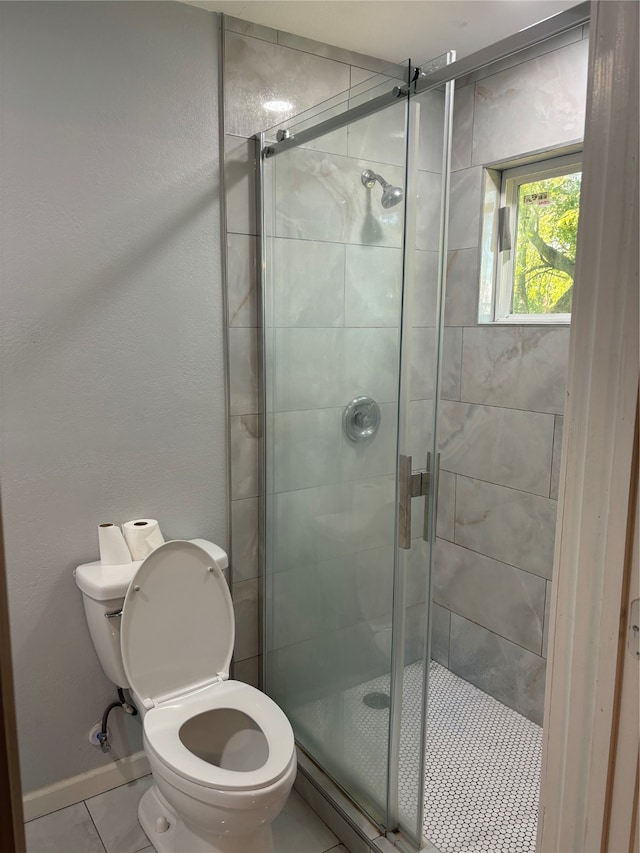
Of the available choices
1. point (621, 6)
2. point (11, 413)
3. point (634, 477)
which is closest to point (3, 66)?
point (11, 413)

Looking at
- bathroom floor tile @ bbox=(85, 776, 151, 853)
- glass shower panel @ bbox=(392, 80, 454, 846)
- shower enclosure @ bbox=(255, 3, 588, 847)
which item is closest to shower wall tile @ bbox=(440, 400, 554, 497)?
shower enclosure @ bbox=(255, 3, 588, 847)

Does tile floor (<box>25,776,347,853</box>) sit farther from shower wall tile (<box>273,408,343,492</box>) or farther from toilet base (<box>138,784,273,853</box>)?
shower wall tile (<box>273,408,343,492</box>)

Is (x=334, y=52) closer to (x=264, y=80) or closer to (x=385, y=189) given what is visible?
(x=264, y=80)

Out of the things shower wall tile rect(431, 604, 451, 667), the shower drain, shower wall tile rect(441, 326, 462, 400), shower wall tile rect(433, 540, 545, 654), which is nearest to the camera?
the shower drain

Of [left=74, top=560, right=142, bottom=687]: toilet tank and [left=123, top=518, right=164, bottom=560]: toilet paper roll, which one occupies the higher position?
[left=123, top=518, right=164, bottom=560]: toilet paper roll

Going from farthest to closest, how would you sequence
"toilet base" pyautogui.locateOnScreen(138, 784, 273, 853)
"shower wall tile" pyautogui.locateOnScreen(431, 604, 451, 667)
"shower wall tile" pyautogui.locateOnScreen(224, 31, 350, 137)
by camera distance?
"shower wall tile" pyautogui.locateOnScreen(431, 604, 451, 667), "shower wall tile" pyautogui.locateOnScreen(224, 31, 350, 137), "toilet base" pyautogui.locateOnScreen(138, 784, 273, 853)

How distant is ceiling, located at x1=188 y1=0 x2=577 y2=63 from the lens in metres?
1.85

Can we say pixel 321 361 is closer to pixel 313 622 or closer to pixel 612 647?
pixel 313 622

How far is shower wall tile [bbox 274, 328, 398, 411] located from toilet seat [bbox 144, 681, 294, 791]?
877mm

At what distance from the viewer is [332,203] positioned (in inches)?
70.0

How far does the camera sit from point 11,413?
1744mm

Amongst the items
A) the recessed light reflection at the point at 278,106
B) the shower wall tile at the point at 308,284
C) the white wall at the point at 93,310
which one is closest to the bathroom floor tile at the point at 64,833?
the white wall at the point at 93,310

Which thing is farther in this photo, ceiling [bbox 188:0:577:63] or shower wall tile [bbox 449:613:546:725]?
shower wall tile [bbox 449:613:546:725]

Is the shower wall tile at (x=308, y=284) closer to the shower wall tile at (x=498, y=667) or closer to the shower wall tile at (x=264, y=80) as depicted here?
the shower wall tile at (x=264, y=80)
